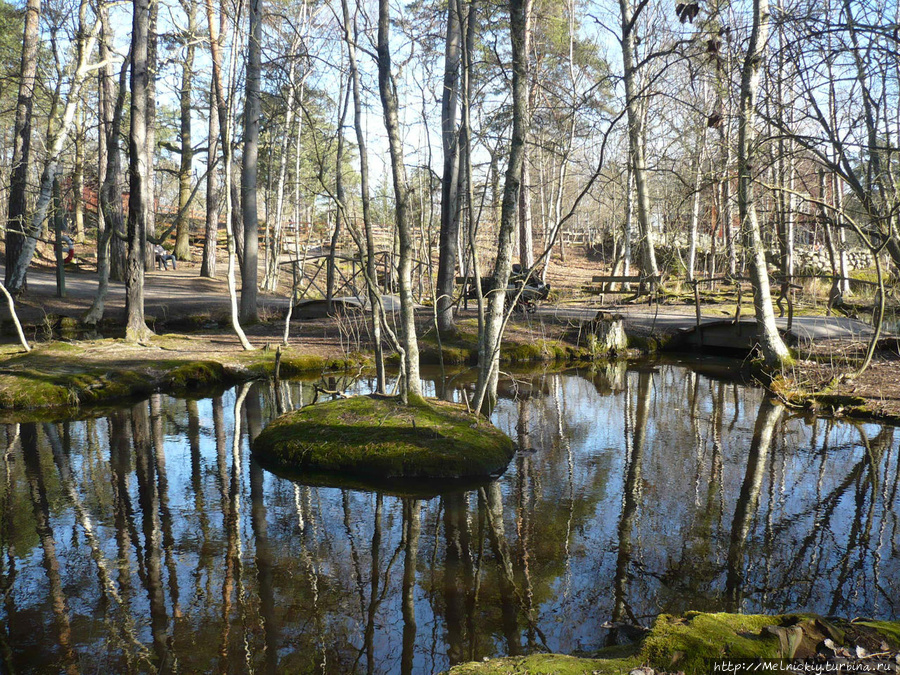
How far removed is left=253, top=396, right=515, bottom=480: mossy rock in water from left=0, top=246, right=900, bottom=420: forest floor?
2.72 metres

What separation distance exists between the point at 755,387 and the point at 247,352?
918 centimetres

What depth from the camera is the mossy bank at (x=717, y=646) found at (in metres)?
2.53

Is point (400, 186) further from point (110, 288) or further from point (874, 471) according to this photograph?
point (110, 288)

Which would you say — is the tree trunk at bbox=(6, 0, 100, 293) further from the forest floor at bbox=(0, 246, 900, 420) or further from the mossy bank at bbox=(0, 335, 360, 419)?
the mossy bank at bbox=(0, 335, 360, 419)

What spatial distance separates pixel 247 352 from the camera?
13289 millimetres

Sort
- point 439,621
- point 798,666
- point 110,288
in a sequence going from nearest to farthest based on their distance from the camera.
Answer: point 798,666 → point 439,621 → point 110,288

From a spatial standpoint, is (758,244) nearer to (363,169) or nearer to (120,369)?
(363,169)

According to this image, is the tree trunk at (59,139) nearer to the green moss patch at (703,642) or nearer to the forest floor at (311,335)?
the forest floor at (311,335)

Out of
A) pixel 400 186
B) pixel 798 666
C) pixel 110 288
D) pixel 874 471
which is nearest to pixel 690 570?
pixel 798 666

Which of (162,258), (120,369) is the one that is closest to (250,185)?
(120,369)

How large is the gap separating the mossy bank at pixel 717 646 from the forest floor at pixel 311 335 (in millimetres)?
7023

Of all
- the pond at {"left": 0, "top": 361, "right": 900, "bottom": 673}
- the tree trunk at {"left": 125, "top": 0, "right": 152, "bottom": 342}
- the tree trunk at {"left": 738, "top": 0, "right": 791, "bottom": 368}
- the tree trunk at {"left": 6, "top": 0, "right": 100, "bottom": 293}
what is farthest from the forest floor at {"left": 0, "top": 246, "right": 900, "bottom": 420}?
the pond at {"left": 0, "top": 361, "right": 900, "bottom": 673}

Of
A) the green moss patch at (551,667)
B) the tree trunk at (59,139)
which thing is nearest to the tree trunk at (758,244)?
the green moss patch at (551,667)

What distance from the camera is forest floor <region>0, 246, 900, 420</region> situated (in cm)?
1054
